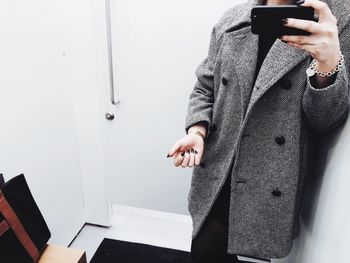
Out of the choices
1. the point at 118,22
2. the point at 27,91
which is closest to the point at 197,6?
the point at 118,22

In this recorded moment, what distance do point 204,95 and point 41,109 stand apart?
67cm

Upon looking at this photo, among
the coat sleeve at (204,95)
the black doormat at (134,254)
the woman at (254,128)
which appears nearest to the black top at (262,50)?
the woman at (254,128)

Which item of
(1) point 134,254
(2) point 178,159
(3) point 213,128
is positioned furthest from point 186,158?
(1) point 134,254

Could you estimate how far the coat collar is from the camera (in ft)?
2.28

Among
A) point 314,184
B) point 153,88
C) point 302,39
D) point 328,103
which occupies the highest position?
point 302,39

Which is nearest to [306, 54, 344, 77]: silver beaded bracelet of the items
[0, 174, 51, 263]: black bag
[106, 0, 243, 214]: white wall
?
[106, 0, 243, 214]: white wall

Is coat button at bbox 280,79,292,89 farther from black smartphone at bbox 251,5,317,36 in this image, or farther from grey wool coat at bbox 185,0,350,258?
black smartphone at bbox 251,5,317,36

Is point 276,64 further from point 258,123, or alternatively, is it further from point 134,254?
point 134,254

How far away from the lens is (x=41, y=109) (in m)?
1.24

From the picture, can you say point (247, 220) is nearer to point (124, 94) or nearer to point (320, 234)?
point (320, 234)

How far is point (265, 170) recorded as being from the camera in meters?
0.84

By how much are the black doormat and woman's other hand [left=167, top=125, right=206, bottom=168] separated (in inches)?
33.8

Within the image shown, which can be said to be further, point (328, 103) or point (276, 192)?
point (276, 192)

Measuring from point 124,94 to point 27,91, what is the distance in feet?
1.62
